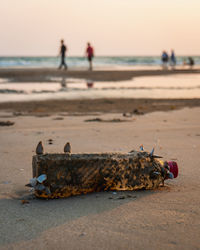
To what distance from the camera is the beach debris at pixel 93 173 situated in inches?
101

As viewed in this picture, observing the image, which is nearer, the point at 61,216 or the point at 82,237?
the point at 82,237

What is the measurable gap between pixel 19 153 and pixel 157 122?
9.53 feet

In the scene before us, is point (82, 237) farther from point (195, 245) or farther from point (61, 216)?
point (195, 245)

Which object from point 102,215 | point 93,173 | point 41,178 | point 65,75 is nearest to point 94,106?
point 93,173

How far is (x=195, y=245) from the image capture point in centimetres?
200

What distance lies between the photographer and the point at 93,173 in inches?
105

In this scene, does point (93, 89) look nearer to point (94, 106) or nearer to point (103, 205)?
point (94, 106)

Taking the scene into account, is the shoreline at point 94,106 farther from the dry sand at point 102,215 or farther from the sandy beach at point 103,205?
the dry sand at point 102,215

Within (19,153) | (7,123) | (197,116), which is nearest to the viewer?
(19,153)

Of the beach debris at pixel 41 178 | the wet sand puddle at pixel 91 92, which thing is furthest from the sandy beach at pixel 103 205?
the wet sand puddle at pixel 91 92

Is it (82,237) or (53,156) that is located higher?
(53,156)

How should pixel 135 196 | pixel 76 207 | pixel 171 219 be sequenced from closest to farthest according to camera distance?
1. pixel 171 219
2. pixel 76 207
3. pixel 135 196

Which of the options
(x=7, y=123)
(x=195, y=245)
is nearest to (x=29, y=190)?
(x=195, y=245)

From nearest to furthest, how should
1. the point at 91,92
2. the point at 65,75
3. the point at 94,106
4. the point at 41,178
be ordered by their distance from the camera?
the point at 41,178
the point at 94,106
the point at 91,92
the point at 65,75
